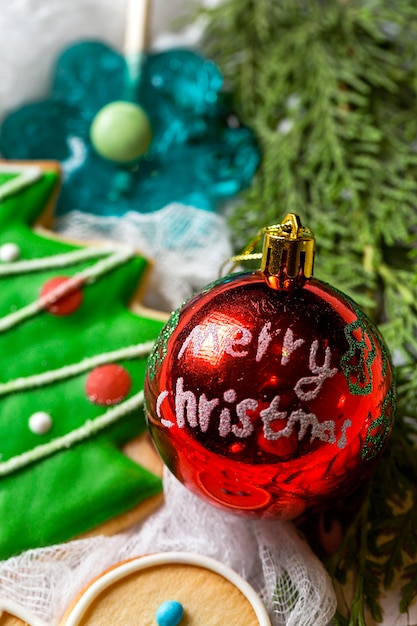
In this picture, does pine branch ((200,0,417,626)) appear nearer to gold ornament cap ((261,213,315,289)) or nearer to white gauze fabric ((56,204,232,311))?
white gauze fabric ((56,204,232,311))

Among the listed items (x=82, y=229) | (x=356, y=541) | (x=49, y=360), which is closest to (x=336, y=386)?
(x=356, y=541)

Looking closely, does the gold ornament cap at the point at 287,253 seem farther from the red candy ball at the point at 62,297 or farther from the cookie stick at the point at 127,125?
the cookie stick at the point at 127,125

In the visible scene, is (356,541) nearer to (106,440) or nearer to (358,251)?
(106,440)

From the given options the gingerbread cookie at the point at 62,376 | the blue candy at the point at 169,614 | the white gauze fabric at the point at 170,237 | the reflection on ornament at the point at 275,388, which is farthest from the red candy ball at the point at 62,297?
the blue candy at the point at 169,614

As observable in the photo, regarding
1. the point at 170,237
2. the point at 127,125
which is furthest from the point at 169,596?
the point at 127,125

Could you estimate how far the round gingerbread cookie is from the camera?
63 centimetres

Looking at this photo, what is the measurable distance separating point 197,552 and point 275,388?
8.8 inches

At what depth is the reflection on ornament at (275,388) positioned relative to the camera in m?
0.56

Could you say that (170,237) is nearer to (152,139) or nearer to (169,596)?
(152,139)

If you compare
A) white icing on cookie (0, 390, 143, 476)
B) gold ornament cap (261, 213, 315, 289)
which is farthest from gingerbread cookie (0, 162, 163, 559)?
gold ornament cap (261, 213, 315, 289)

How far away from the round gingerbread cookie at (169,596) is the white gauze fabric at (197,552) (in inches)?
1.2

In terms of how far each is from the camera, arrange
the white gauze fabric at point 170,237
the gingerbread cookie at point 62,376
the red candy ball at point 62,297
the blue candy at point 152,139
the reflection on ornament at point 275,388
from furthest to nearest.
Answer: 1. the blue candy at point 152,139
2. the white gauze fabric at point 170,237
3. the red candy ball at point 62,297
4. the gingerbread cookie at point 62,376
5. the reflection on ornament at point 275,388

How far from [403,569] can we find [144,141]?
24.5 inches

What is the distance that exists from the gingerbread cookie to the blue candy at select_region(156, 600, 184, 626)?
0.12 m
